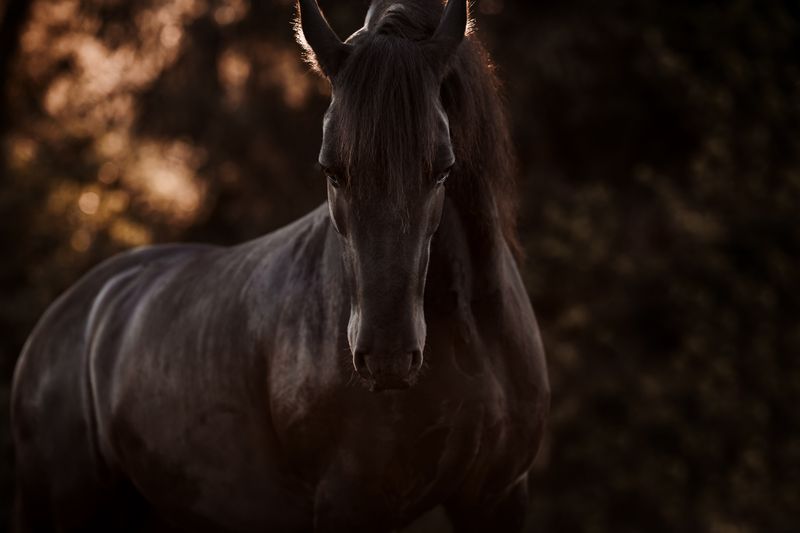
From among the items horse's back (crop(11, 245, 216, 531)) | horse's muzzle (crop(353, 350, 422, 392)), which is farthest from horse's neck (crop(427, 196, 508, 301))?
horse's back (crop(11, 245, 216, 531))

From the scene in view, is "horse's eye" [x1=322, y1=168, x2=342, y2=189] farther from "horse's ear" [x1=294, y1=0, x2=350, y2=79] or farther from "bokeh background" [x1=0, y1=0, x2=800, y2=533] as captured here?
"bokeh background" [x1=0, y1=0, x2=800, y2=533]

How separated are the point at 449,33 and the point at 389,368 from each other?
38.6 inches

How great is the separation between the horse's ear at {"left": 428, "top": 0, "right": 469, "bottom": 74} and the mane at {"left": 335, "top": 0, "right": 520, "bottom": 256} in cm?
5

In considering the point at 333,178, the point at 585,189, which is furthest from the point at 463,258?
the point at 585,189

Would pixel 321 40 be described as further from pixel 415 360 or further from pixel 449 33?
pixel 415 360

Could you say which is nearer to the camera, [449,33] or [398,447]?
[449,33]

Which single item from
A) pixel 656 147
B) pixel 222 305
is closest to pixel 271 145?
pixel 656 147

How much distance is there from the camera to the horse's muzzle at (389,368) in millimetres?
2633

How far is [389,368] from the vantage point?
263 cm

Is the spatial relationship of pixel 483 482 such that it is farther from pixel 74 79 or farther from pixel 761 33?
pixel 74 79

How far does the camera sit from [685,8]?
1170 cm

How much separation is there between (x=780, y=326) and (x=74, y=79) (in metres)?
8.79

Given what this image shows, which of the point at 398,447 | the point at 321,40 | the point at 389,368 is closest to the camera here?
the point at 389,368

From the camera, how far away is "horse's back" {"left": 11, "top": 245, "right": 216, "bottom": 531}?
445cm
